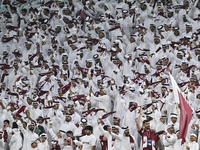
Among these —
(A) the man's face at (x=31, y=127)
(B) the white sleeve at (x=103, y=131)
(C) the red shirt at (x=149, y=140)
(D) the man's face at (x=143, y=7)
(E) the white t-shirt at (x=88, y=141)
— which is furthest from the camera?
Result: (D) the man's face at (x=143, y=7)

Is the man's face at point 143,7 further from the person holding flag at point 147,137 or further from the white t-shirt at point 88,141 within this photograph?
the white t-shirt at point 88,141

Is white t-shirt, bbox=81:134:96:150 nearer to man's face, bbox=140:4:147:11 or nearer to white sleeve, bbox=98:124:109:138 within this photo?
white sleeve, bbox=98:124:109:138

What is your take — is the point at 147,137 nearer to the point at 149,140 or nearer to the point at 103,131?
the point at 149,140

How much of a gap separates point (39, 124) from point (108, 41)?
4.49 meters

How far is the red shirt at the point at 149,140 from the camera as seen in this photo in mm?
12523

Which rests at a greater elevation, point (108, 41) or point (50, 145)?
point (108, 41)

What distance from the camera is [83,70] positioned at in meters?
16.3

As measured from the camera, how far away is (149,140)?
12.5 metres

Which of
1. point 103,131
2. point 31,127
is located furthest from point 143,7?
point 103,131

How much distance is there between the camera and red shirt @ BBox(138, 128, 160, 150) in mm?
12523

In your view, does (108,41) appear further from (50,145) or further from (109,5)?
(50,145)

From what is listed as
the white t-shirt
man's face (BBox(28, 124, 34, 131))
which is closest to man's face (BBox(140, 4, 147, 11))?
man's face (BBox(28, 124, 34, 131))

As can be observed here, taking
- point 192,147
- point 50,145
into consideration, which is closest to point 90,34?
point 50,145

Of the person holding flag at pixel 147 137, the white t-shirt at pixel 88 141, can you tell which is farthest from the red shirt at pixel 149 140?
the white t-shirt at pixel 88 141
